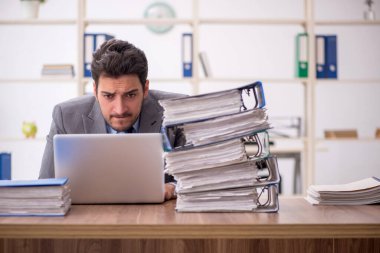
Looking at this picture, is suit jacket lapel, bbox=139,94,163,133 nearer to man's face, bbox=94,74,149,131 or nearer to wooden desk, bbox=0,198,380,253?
man's face, bbox=94,74,149,131

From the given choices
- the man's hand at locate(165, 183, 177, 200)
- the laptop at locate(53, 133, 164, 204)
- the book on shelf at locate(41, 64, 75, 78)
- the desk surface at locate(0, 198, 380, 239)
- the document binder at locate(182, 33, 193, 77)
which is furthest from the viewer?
the book on shelf at locate(41, 64, 75, 78)

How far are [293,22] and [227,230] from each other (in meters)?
3.00

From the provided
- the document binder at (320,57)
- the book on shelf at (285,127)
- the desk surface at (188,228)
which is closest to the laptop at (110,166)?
the desk surface at (188,228)

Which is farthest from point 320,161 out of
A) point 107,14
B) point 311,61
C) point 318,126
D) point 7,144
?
point 7,144

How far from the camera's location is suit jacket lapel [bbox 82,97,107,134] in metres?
2.19

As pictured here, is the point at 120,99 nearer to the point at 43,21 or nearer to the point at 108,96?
the point at 108,96

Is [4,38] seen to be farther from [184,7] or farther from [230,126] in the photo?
[230,126]

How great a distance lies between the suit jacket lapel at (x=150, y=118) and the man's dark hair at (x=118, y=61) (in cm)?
15

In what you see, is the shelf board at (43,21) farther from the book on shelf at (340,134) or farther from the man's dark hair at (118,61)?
the book on shelf at (340,134)

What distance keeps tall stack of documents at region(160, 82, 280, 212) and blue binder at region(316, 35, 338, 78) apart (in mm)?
2720

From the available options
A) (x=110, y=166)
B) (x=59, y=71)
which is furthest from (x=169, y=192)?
(x=59, y=71)

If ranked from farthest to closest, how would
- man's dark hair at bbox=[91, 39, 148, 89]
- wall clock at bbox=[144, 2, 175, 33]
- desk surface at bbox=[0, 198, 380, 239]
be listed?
wall clock at bbox=[144, 2, 175, 33]
man's dark hair at bbox=[91, 39, 148, 89]
desk surface at bbox=[0, 198, 380, 239]

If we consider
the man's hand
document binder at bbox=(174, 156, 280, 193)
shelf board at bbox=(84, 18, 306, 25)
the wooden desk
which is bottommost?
the wooden desk

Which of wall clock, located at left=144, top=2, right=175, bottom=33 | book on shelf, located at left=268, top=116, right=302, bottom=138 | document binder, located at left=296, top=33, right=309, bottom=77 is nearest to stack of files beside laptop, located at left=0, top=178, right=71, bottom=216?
book on shelf, located at left=268, top=116, right=302, bottom=138
